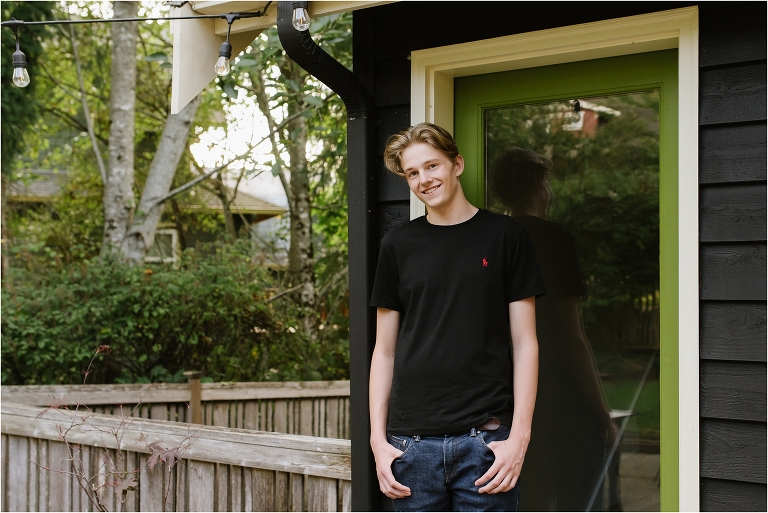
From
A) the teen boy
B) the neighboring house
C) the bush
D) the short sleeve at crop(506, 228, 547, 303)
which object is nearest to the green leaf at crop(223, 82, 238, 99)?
the bush

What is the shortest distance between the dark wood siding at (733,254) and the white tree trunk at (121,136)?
5.49 metres

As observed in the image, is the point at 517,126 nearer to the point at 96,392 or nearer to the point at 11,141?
the point at 96,392

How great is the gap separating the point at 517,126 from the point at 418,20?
541 millimetres

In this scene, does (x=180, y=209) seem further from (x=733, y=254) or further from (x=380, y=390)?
(x=733, y=254)

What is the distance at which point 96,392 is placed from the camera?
3.95 meters

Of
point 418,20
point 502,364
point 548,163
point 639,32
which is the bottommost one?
point 502,364

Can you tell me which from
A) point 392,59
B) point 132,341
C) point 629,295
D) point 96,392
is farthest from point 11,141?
point 629,295

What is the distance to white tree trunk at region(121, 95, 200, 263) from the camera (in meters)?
6.29

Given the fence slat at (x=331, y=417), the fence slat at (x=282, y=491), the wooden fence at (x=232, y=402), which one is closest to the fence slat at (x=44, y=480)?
the wooden fence at (x=232, y=402)

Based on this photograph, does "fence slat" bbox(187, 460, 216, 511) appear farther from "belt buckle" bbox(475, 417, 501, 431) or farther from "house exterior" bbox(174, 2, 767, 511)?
"belt buckle" bbox(475, 417, 501, 431)

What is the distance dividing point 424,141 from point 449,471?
88cm

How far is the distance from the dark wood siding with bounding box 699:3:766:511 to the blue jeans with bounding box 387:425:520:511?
57cm

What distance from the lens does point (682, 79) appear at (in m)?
1.87

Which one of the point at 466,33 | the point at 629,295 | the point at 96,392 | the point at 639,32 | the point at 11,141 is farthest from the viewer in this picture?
the point at 11,141
